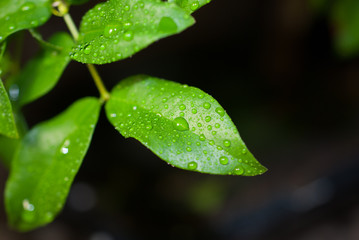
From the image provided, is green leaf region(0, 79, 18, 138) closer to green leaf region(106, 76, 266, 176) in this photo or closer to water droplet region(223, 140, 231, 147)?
green leaf region(106, 76, 266, 176)

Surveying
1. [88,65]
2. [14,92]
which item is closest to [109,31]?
[88,65]

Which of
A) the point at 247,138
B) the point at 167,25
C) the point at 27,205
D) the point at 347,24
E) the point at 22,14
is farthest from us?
the point at 247,138

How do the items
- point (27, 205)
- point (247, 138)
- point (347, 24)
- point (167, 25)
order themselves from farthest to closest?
point (247, 138)
point (347, 24)
point (27, 205)
point (167, 25)

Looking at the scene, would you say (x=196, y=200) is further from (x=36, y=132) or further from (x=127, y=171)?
(x=36, y=132)

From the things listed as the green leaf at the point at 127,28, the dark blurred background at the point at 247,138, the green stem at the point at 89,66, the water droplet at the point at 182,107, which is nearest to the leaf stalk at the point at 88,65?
the green stem at the point at 89,66

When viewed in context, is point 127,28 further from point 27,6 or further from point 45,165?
point 45,165

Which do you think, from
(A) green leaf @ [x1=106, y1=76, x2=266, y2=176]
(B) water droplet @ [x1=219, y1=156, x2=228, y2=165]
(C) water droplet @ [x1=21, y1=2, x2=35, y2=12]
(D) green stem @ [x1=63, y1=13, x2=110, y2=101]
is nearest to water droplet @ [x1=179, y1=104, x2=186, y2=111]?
(A) green leaf @ [x1=106, y1=76, x2=266, y2=176]
